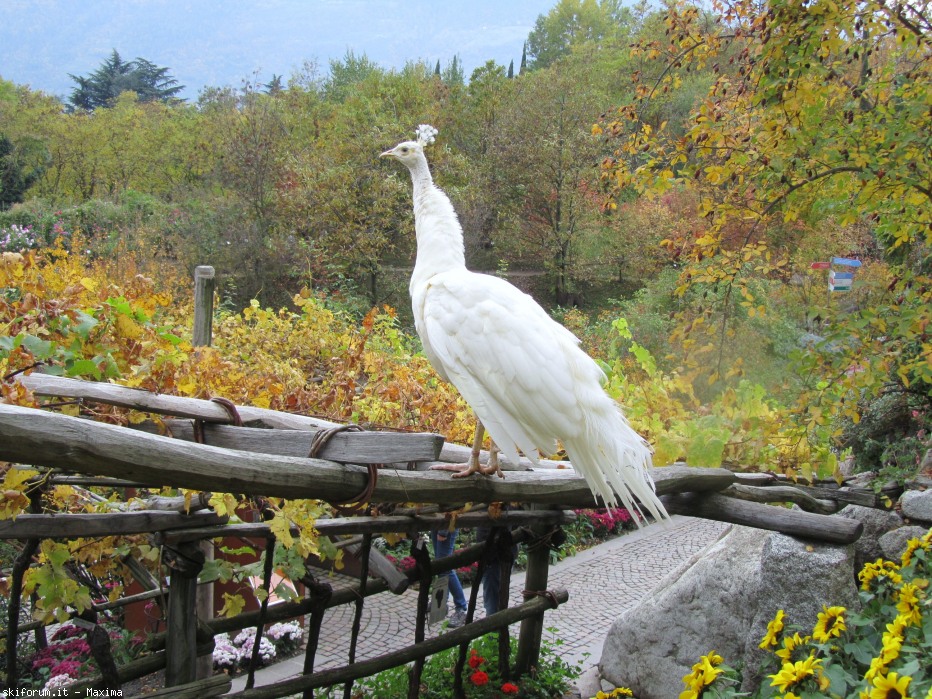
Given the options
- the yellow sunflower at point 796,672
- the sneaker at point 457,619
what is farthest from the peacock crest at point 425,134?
the sneaker at point 457,619

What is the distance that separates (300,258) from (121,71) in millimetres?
25141

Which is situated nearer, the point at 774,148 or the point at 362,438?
the point at 362,438

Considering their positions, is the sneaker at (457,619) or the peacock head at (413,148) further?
the sneaker at (457,619)

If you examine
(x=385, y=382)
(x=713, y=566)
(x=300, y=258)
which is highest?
(x=300, y=258)

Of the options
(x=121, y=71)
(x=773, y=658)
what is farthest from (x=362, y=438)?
(x=121, y=71)

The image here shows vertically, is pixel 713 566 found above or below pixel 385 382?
below

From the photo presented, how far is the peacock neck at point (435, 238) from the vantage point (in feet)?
9.77

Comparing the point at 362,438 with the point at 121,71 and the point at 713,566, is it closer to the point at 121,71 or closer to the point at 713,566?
the point at 713,566

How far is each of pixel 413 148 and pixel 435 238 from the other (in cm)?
61

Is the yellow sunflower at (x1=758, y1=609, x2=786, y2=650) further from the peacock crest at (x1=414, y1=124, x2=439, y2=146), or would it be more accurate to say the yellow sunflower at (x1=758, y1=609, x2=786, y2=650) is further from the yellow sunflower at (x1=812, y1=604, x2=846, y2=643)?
the peacock crest at (x1=414, y1=124, x2=439, y2=146)

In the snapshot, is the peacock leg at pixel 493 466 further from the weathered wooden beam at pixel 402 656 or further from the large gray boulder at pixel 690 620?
the large gray boulder at pixel 690 620

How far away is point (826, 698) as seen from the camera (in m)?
2.29

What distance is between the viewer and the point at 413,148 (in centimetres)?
Result: 343

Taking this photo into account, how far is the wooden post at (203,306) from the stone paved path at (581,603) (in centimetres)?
216
